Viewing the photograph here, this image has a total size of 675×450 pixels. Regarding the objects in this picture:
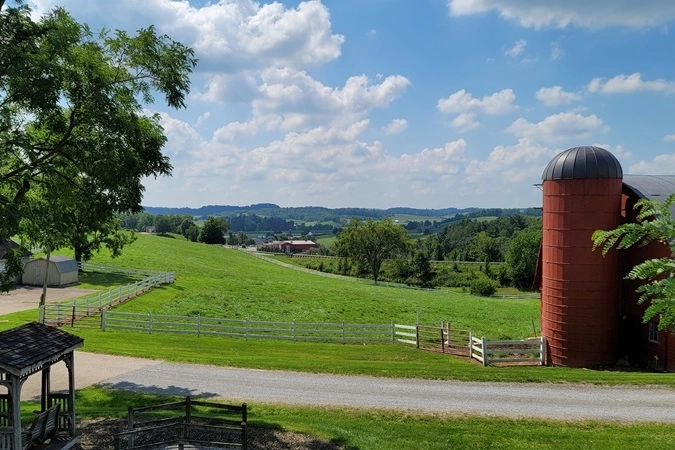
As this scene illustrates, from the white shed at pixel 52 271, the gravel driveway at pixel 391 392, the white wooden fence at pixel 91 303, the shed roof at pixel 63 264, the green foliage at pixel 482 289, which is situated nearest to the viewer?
the gravel driveway at pixel 391 392

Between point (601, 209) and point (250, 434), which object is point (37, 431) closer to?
point (250, 434)

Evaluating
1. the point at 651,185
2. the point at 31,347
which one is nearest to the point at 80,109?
the point at 31,347

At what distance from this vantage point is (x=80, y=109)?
13.8m

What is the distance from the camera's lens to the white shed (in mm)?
41250

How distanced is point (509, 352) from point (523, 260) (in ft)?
206

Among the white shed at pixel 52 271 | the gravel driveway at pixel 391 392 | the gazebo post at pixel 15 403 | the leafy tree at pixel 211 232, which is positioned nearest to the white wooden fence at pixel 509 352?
the gravel driveway at pixel 391 392

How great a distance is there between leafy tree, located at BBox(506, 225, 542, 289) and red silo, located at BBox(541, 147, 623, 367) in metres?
59.3

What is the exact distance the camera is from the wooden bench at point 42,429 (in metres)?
10.9

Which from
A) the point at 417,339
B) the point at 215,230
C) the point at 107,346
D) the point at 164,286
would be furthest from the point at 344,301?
the point at 215,230

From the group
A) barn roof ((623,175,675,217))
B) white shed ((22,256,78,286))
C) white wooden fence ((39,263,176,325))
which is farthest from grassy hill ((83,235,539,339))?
barn roof ((623,175,675,217))

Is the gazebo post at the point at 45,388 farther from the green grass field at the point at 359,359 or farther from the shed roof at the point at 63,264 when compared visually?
the shed roof at the point at 63,264

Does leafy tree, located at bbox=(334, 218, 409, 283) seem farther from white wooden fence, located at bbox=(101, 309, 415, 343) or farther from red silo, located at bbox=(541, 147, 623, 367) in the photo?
red silo, located at bbox=(541, 147, 623, 367)

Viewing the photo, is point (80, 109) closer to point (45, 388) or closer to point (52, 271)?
point (45, 388)

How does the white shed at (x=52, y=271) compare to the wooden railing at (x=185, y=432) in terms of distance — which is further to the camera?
the white shed at (x=52, y=271)
